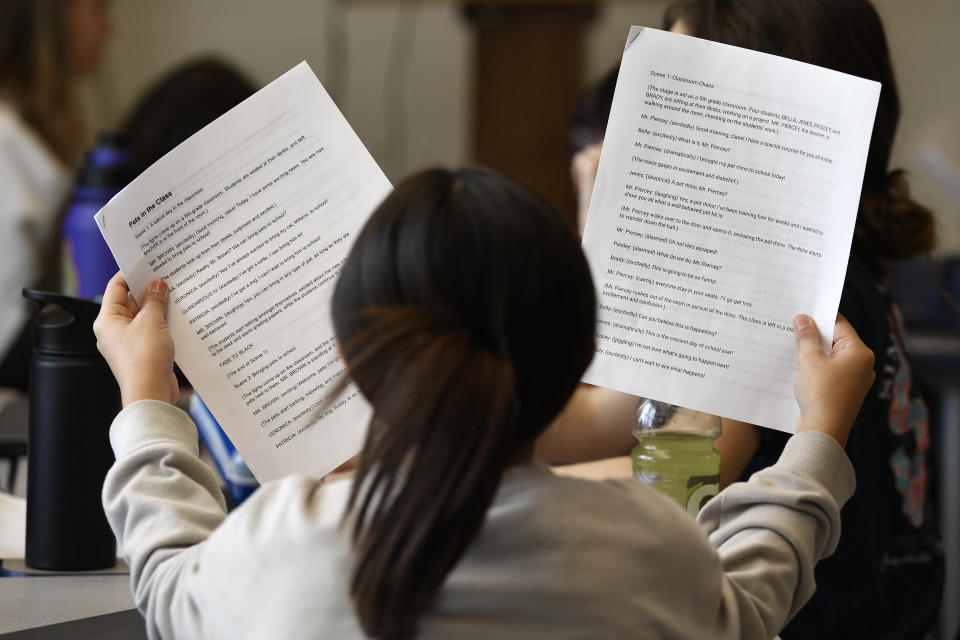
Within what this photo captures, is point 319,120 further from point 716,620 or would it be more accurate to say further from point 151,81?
point 151,81

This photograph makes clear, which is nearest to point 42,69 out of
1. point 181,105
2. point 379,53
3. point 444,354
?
point 181,105

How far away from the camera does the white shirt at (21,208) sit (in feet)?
6.84

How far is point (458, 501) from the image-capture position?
527 mm

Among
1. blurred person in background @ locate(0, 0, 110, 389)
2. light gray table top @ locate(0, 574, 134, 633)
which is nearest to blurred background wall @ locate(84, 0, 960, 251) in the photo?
blurred person in background @ locate(0, 0, 110, 389)

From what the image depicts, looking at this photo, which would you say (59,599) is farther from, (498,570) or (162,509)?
(498,570)

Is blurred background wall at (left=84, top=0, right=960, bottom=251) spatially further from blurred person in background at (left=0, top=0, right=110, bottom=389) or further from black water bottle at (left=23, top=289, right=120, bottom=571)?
black water bottle at (left=23, top=289, right=120, bottom=571)

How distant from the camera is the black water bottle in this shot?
31.7 inches

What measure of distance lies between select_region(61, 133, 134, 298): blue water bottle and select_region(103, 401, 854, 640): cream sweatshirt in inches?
28.1

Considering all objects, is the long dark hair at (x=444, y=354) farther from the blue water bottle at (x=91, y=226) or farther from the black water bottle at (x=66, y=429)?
the blue water bottle at (x=91, y=226)

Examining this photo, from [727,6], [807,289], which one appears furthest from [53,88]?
[807,289]

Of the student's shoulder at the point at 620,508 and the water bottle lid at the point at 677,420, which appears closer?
the student's shoulder at the point at 620,508

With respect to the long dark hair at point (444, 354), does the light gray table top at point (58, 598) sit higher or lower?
lower

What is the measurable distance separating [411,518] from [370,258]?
0.44 ft

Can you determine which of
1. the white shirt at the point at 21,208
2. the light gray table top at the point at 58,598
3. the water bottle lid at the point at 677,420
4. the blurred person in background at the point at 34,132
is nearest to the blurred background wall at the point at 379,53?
the blurred person in background at the point at 34,132
